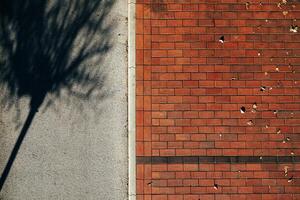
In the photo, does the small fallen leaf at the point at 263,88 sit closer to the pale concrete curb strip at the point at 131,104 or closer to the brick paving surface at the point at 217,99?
the brick paving surface at the point at 217,99

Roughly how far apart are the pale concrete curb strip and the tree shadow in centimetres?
33

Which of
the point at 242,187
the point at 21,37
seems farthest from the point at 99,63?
the point at 242,187

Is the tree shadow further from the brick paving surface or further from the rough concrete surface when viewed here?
the brick paving surface

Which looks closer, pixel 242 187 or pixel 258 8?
pixel 242 187

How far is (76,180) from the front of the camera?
20.3 feet

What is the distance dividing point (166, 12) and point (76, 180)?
2746 mm

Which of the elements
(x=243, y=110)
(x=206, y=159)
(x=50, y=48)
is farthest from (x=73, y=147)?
(x=243, y=110)

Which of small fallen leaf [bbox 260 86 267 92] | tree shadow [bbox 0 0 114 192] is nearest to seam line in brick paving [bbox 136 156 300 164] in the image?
small fallen leaf [bbox 260 86 267 92]

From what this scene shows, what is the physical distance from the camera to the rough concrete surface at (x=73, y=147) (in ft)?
20.2

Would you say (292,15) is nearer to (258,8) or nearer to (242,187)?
(258,8)

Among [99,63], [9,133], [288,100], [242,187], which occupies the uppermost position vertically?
[99,63]

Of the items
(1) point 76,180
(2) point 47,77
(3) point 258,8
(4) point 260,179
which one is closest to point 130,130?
(1) point 76,180

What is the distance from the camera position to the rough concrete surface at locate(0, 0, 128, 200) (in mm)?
A: 6164

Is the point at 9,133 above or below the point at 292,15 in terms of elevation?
below
